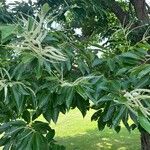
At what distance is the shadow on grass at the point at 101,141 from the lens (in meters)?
7.71

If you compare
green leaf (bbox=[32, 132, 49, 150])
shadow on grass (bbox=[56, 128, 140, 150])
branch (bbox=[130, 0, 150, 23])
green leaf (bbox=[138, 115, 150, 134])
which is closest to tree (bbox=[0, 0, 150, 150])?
green leaf (bbox=[32, 132, 49, 150])

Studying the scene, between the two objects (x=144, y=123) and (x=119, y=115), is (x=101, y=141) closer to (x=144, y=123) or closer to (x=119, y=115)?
(x=119, y=115)

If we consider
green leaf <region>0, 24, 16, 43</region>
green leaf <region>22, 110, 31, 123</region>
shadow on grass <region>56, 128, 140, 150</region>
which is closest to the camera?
green leaf <region>0, 24, 16, 43</region>

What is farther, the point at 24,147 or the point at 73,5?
the point at 73,5

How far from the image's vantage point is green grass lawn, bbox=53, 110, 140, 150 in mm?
7798

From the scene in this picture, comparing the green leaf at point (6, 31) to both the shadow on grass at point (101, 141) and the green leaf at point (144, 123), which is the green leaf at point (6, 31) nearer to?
the green leaf at point (144, 123)

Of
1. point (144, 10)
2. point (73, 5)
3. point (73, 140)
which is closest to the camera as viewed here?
point (73, 5)

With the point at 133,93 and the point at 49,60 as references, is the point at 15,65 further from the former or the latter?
the point at 133,93

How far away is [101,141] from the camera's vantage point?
8.27 metres

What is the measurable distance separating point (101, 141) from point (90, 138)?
1.42 ft

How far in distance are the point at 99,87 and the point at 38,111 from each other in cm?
37

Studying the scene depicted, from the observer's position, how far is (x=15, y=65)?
2090 millimetres

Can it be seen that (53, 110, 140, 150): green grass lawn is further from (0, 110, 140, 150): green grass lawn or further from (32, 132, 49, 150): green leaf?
(32, 132, 49, 150): green leaf

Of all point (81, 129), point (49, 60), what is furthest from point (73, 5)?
point (81, 129)
